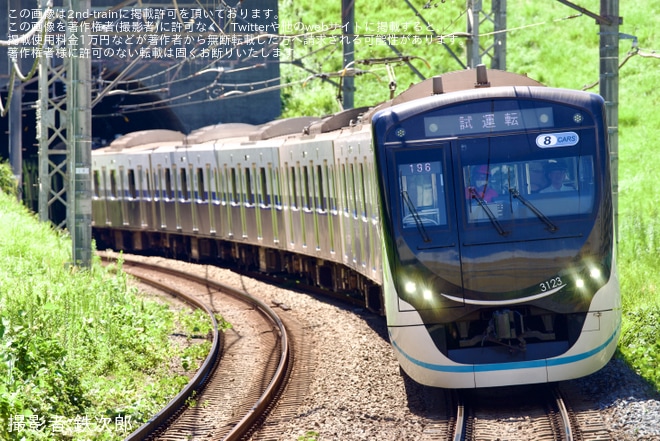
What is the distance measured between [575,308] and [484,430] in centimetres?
145

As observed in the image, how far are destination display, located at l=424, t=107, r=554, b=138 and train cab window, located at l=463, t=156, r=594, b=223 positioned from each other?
1.05 feet

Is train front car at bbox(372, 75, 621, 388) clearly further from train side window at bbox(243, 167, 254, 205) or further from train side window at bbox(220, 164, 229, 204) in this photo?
train side window at bbox(220, 164, 229, 204)

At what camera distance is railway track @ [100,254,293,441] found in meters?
9.69

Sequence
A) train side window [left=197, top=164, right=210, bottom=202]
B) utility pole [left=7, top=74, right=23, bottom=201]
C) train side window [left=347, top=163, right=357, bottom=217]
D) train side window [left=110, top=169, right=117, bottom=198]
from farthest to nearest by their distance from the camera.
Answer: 1. train side window [left=110, top=169, right=117, bottom=198]
2. utility pole [left=7, top=74, right=23, bottom=201]
3. train side window [left=197, top=164, right=210, bottom=202]
4. train side window [left=347, top=163, right=357, bottom=217]

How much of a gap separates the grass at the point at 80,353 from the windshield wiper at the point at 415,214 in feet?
9.91

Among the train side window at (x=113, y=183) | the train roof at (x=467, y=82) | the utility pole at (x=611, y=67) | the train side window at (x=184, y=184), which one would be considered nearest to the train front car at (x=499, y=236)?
the train roof at (x=467, y=82)

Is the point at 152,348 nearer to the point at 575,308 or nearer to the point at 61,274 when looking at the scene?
the point at 61,274

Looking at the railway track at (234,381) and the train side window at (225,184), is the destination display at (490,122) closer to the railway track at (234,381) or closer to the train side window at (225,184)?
the railway track at (234,381)

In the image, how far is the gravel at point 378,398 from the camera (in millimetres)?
8742

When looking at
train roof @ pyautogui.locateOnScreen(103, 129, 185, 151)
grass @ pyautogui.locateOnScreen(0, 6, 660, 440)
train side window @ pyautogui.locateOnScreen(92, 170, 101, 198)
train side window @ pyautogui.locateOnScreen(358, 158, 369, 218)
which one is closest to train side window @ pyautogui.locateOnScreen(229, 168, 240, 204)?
grass @ pyautogui.locateOnScreen(0, 6, 660, 440)

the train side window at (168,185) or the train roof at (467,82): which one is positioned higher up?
the train roof at (467,82)

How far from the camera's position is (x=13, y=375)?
9.55 m

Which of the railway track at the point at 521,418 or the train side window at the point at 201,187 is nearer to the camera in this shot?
the railway track at the point at 521,418

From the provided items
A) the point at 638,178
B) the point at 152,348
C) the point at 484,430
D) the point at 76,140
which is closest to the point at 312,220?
the point at 76,140
